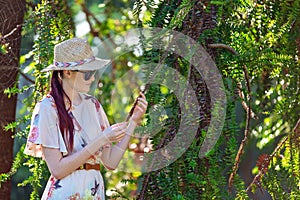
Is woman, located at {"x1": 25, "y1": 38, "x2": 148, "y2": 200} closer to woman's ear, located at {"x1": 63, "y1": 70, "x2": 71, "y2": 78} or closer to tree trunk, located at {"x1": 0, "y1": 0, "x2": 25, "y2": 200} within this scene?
woman's ear, located at {"x1": 63, "y1": 70, "x2": 71, "y2": 78}

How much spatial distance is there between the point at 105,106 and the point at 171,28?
1043 millimetres

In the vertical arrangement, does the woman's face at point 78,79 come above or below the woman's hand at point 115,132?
above

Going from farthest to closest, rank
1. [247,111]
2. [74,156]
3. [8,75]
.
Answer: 1. [8,75]
2. [247,111]
3. [74,156]

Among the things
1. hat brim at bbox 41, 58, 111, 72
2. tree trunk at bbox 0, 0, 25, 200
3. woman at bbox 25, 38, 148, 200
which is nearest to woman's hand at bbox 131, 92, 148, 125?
woman at bbox 25, 38, 148, 200

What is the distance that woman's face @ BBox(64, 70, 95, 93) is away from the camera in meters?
1.37

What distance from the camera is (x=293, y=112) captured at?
1.64 metres

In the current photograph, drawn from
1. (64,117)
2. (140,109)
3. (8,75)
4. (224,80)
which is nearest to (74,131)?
(64,117)

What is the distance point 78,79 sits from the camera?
1.37 metres

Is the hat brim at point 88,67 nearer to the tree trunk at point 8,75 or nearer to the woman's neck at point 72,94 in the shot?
the woman's neck at point 72,94

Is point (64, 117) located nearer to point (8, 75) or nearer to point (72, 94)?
point (72, 94)

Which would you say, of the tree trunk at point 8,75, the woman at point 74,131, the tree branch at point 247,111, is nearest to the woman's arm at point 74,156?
the woman at point 74,131

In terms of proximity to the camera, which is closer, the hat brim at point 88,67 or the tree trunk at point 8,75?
the hat brim at point 88,67

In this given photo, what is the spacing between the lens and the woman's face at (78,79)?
4.50 ft

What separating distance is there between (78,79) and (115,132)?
145mm
